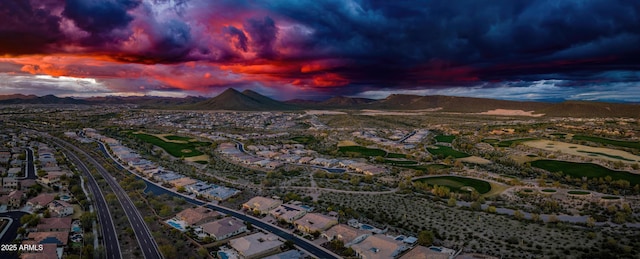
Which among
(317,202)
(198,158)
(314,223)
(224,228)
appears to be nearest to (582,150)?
(317,202)

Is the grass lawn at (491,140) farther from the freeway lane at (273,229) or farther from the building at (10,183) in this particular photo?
the building at (10,183)

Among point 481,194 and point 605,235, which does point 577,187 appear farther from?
point 605,235

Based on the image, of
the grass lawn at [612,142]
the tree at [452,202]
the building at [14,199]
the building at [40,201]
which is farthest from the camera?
the grass lawn at [612,142]

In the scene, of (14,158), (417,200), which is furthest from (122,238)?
(14,158)

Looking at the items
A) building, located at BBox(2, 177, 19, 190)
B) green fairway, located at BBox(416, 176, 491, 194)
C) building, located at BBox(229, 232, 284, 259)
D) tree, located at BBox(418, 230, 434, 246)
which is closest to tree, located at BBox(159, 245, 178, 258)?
building, located at BBox(229, 232, 284, 259)

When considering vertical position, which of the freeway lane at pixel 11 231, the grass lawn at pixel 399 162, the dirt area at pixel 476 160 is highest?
the dirt area at pixel 476 160

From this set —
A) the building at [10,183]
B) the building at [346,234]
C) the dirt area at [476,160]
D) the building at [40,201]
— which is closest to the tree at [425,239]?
the building at [346,234]

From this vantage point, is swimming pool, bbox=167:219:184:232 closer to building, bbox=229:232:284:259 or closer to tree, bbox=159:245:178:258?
tree, bbox=159:245:178:258
